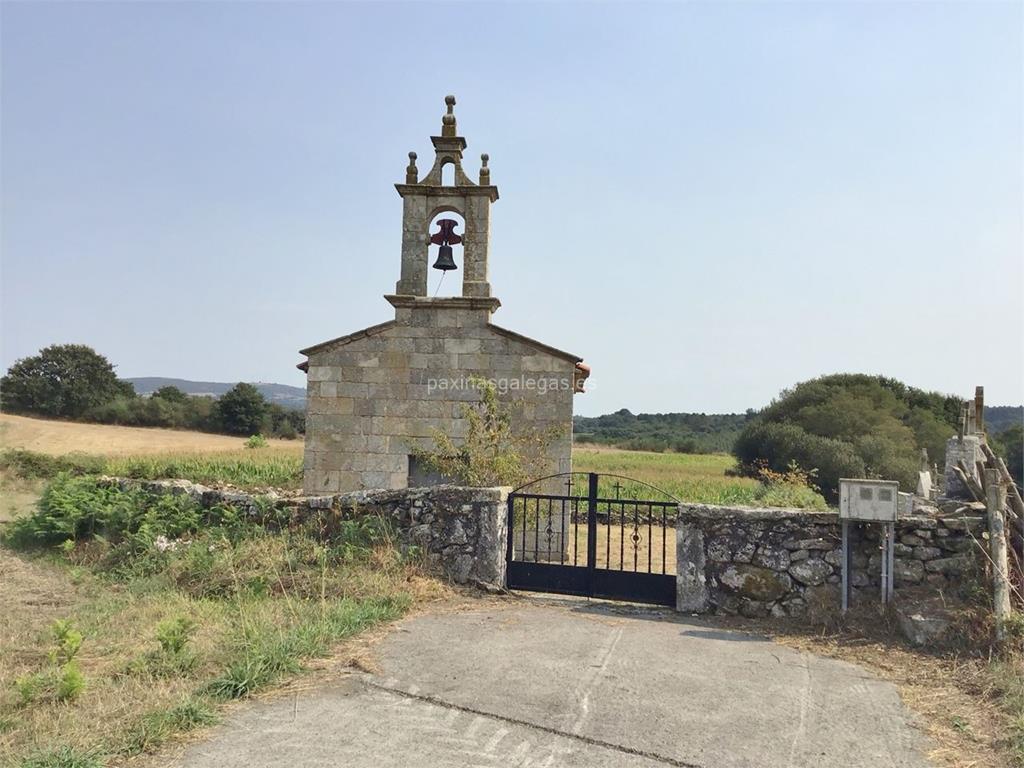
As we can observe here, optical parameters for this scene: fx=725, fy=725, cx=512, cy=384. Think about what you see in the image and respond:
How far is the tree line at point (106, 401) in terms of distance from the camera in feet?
163

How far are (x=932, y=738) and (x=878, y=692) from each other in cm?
73

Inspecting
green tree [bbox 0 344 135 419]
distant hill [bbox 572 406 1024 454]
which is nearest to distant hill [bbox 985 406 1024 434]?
distant hill [bbox 572 406 1024 454]

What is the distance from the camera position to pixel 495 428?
1047 cm

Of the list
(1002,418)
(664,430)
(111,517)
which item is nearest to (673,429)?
(664,430)

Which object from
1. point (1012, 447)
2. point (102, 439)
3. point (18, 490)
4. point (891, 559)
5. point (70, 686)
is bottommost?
point (18, 490)

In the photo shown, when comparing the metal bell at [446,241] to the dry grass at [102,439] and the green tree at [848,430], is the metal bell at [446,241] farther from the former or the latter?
the green tree at [848,430]

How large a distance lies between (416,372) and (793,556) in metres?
6.43

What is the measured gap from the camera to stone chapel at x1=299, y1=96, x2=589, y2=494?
11.3m

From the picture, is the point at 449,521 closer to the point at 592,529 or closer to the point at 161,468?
the point at 592,529

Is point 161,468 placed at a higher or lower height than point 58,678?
higher

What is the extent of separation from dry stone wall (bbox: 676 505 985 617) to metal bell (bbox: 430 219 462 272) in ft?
20.8

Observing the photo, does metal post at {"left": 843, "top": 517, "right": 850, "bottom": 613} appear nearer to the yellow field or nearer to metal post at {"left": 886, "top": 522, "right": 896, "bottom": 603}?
metal post at {"left": 886, "top": 522, "right": 896, "bottom": 603}

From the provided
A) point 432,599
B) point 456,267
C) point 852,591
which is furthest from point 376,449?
point 852,591

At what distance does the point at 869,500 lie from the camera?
21.1ft
